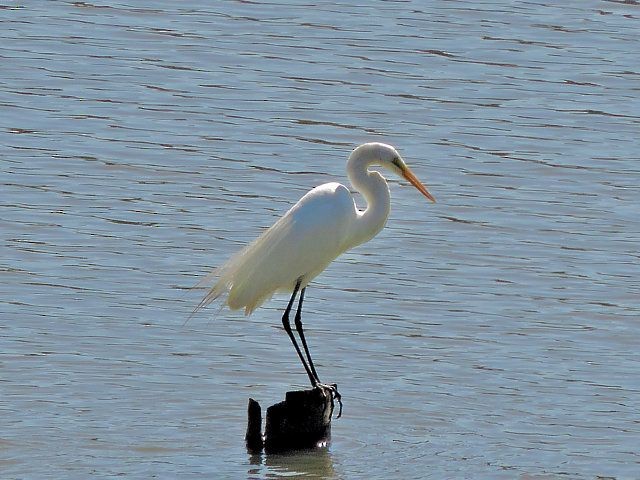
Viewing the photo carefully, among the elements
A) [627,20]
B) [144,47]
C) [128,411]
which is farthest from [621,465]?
[627,20]

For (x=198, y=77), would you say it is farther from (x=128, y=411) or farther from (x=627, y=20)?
(x=128, y=411)

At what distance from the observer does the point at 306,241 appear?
8500 mm

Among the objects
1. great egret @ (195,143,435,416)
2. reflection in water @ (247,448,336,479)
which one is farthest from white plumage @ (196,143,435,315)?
reflection in water @ (247,448,336,479)

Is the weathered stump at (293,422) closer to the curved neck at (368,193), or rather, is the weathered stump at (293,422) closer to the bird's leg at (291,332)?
the bird's leg at (291,332)

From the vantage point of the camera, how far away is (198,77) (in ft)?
52.5

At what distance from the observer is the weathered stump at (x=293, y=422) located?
8.17 metres

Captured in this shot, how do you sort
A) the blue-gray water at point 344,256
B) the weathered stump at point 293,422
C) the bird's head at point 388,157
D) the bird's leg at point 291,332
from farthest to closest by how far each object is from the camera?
the blue-gray water at point 344,256
the bird's head at point 388,157
the bird's leg at point 291,332
the weathered stump at point 293,422

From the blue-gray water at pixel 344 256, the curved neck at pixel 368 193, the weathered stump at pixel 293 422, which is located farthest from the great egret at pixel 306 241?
the blue-gray water at pixel 344 256

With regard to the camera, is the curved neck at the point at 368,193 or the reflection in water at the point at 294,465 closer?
the reflection in water at the point at 294,465

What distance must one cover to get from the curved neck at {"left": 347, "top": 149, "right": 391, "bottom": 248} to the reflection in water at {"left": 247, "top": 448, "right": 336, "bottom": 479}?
1240mm

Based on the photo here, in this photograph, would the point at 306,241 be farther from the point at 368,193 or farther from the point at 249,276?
the point at 368,193

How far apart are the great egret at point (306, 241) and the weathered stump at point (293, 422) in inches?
6.2

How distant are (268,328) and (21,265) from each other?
1842 mm

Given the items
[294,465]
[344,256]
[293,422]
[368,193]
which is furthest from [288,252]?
[344,256]
